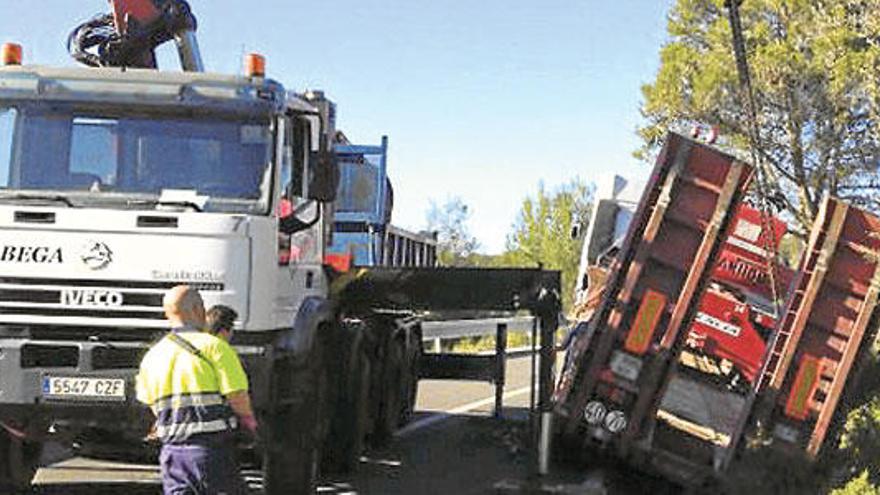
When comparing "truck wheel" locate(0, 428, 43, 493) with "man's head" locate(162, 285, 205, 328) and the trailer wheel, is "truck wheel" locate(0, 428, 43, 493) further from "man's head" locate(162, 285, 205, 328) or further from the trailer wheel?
"man's head" locate(162, 285, 205, 328)

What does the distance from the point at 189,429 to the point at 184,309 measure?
566mm

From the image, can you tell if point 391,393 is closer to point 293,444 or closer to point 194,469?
point 293,444

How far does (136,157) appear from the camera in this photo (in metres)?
7.88

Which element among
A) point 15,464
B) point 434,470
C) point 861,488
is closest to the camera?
point 861,488

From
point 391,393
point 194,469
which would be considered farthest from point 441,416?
point 194,469

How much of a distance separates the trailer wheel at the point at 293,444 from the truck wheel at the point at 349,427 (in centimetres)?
152

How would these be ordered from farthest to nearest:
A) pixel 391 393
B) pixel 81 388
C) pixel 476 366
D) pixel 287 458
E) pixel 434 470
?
pixel 476 366
pixel 391 393
pixel 434 470
pixel 287 458
pixel 81 388

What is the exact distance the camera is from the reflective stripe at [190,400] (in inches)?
231

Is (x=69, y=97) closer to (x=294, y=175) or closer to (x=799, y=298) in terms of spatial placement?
Answer: (x=294, y=175)

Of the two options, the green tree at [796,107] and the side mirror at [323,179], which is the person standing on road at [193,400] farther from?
the green tree at [796,107]

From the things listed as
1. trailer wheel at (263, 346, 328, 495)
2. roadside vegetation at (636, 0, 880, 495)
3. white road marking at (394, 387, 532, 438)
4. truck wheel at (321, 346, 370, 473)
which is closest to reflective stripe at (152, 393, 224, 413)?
trailer wheel at (263, 346, 328, 495)

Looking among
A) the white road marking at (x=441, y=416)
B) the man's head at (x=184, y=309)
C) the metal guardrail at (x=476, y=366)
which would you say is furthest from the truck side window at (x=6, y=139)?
the metal guardrail at (x=476, y=366)

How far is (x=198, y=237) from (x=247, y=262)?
0.33 m

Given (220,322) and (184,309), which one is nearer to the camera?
(184,309)
